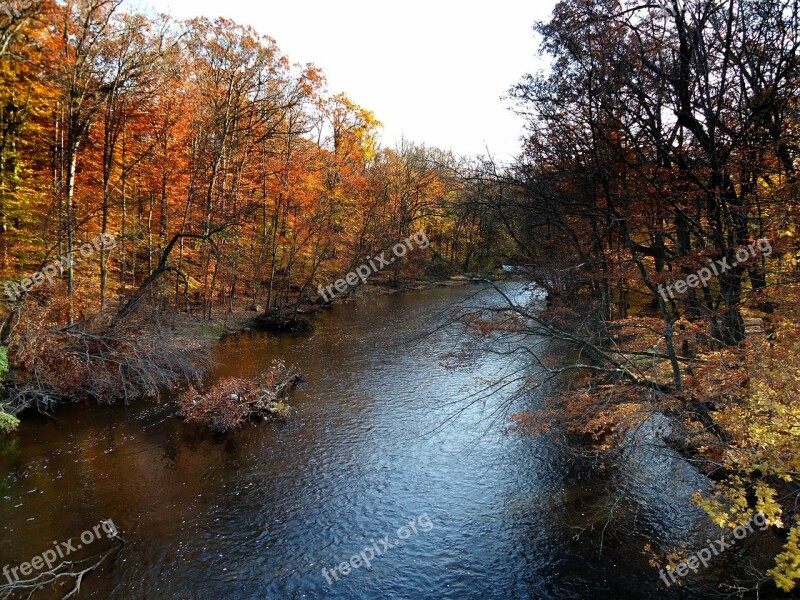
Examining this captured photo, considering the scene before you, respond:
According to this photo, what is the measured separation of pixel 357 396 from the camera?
13.1m

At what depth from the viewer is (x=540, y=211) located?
947cm

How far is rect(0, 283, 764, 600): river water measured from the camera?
20.9 feet

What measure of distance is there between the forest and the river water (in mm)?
957

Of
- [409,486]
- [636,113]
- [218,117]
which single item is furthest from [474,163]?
[218,117]

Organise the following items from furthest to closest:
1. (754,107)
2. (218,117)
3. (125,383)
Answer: (218,117), (125,383), (754,107)

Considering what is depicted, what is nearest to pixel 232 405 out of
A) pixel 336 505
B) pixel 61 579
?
pixel 336 505

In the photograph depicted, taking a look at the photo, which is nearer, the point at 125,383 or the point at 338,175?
the point at 125,383

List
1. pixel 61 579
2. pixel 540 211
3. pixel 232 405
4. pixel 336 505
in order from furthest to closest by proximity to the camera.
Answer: pixel 232 405
pixel 540 211
pixel 336 505
pixel 61 579

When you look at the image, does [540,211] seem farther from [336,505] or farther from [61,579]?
[61,579]

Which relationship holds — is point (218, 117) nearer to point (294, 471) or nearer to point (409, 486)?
point (294, 471)

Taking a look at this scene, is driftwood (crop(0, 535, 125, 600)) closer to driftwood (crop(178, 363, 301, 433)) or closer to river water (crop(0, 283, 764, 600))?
river water (crop(0, 283, 764, 600))

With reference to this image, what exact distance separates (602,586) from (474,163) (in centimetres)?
770

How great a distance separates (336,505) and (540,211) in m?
7.32

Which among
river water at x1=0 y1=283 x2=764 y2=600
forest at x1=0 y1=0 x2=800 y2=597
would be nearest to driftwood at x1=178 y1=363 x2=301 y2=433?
river water at x1=0 y1=283 x2=764 y2=600
